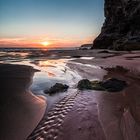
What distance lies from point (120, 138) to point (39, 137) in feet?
5.01

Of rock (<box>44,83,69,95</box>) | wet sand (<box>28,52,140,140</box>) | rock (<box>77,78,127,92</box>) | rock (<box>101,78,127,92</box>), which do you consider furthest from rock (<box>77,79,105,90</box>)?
wet sand (<box>28,52,140,140</box>)

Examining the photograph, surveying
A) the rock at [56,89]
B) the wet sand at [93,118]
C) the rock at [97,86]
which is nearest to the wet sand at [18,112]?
the wet sand at [93,118]

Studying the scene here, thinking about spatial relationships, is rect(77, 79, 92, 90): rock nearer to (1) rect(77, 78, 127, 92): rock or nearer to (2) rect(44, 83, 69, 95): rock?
(1) rect(77, 78, 127, 92): rock

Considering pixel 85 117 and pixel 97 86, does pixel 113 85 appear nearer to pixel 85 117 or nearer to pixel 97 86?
pixel 97 86

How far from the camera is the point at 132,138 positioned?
12.8 feet

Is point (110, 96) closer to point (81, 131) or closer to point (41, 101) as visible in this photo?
point (41, 101)

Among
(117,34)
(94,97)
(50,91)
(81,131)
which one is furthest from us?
(117,34)

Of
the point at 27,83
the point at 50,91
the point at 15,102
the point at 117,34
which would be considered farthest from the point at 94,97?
the point at 117,34

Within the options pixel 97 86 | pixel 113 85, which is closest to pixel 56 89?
pixel 97 86

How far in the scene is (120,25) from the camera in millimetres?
59969

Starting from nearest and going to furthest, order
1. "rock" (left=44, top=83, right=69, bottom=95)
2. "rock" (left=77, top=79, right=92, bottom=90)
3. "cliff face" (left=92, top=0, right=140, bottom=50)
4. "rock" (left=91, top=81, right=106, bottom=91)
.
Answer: "rock" (left=44, top=83, right=69, bottom=95)
"rock" (left=91, top=81, right=106, bottom=91)
"rock" (left=77, top=79, right=92, bottom=90)
"cliff face" (left=92, top=0, right=140, bottom=50)

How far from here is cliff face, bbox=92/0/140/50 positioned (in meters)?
50.2

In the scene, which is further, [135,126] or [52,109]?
[52,109]

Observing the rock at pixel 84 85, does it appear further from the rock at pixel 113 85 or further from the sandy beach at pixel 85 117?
the sandy beach at pixel 85 117
